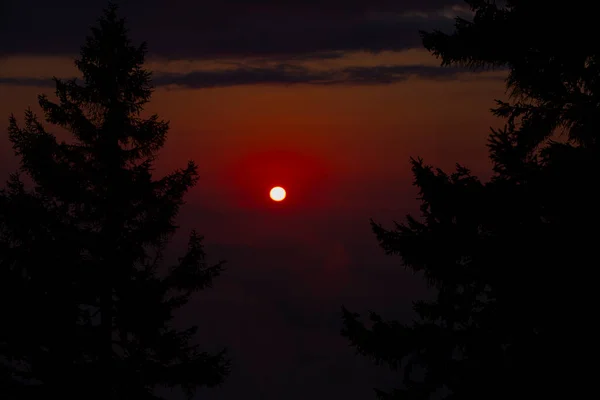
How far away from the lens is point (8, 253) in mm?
14039

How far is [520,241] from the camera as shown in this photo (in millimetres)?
7270

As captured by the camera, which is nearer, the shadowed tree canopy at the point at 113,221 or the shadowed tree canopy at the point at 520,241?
the shadowed tree canopy at the point at 520,241

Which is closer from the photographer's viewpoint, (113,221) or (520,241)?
(520,241)

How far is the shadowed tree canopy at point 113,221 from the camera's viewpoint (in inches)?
622

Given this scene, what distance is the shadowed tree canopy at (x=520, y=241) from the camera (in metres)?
6.93

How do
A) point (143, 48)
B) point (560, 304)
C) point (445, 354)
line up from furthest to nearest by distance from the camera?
point (143, 48) < point (445, 354) < point (560, 304)

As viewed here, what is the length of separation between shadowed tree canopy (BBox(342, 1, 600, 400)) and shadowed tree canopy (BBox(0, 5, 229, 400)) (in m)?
7.76

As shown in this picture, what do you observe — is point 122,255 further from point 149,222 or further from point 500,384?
point 500,384

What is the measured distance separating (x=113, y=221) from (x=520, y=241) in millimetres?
11628

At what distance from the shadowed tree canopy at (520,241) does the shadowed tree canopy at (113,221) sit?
7.76 meters

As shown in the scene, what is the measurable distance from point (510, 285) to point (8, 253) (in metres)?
11.0

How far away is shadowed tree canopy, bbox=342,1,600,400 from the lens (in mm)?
6930

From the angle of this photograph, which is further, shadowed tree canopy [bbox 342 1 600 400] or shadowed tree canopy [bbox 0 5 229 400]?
shadowed tree canopy [bbox 0 5 229 400]

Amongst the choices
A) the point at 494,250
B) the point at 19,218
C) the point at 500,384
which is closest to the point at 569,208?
the point at 494,250
